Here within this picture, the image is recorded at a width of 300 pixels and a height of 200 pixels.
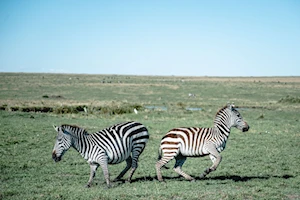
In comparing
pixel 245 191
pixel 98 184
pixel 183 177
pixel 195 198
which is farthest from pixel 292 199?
pixel 98 184

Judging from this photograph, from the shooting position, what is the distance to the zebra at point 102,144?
848 cm

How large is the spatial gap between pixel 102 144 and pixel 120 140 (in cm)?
49

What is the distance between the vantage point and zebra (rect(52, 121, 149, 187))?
8477 millimetres

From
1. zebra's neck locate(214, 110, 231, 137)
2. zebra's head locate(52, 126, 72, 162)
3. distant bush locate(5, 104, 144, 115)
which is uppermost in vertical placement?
zebra's neck locate(214, 110, 231, 137)

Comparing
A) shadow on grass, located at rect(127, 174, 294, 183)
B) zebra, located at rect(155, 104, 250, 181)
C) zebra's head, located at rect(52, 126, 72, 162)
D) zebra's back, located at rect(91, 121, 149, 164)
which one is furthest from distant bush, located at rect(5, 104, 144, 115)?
zebra's head, located at rect(52, 126, 72, 162)

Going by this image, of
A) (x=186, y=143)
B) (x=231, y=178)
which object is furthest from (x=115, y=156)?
(x=231, y=178)

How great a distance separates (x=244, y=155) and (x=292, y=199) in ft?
19.9

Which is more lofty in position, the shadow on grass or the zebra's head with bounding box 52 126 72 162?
the zebra's head with bounding box 52 126 72 162

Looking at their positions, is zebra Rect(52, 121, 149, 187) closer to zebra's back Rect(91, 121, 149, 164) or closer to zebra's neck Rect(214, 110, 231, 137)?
zebra's back Rect(91, 121, 149, 164)

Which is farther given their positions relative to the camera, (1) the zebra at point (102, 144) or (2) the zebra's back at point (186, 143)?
(2) the zebra's back at point (186, 143)

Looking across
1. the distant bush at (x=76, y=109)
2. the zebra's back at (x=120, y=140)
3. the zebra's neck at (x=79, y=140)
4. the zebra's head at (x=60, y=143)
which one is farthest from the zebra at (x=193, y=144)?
the distant bush at (x=76, y=109)

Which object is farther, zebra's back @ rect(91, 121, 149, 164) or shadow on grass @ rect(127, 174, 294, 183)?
shadow on grass @ rect(127, 174, 294, 183)

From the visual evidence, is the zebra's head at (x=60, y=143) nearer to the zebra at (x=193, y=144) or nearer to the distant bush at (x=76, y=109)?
the zebra at (x=193, y=144)

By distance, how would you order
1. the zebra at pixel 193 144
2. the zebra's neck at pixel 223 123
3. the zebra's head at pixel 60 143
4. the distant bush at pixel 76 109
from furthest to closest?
the distant bush at pixel 76 109, the zebra's neck at pixel 223 123, the zebra at pixel 193 144, the zebra's head at pixel 60 143
